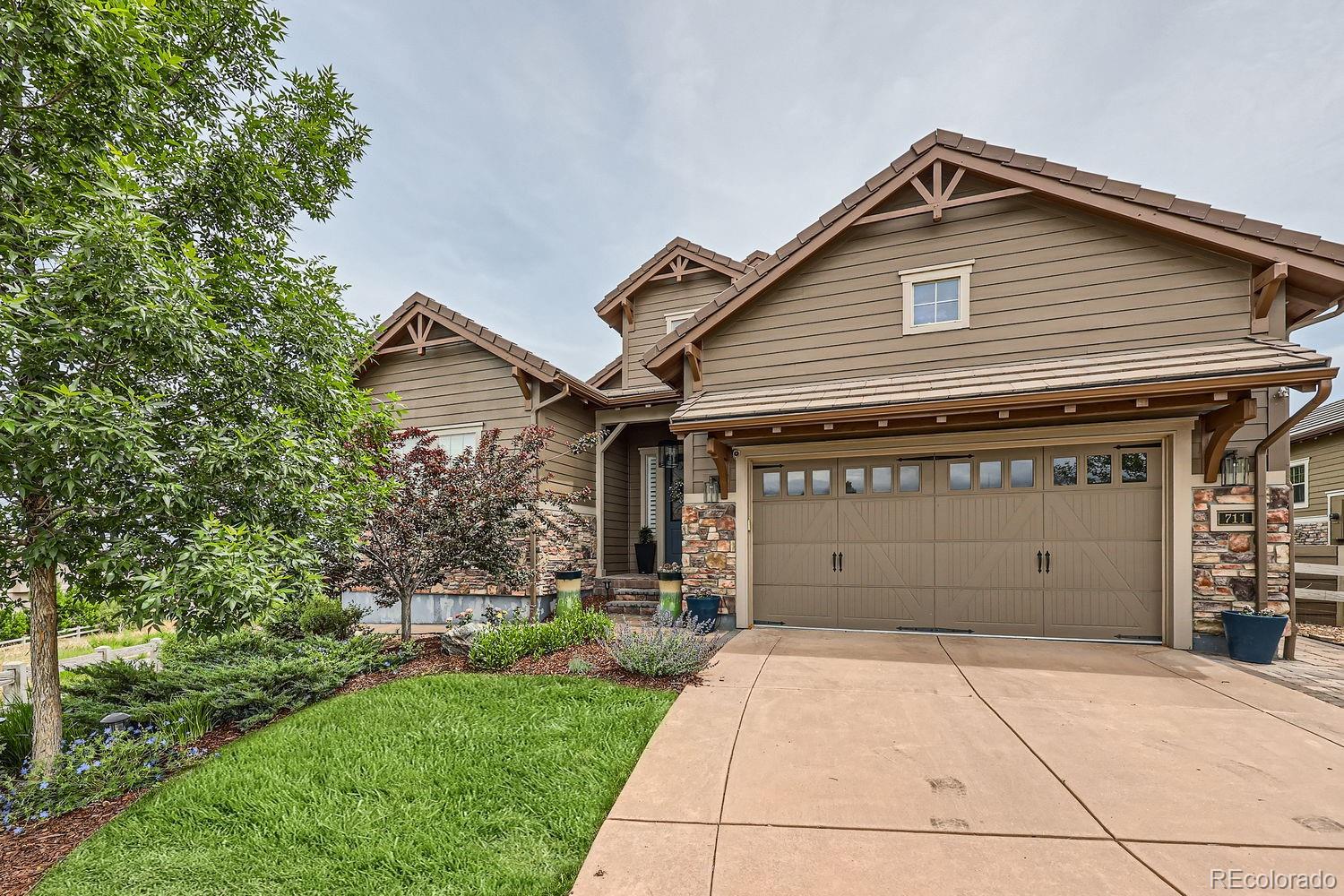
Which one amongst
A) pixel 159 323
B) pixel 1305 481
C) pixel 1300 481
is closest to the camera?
pixel 159 323

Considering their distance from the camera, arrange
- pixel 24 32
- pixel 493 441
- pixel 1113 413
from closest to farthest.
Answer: pixel 24 32 < pixel 1113 413 < pixel 493 441

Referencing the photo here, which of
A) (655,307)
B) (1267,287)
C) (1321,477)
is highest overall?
(655,307)

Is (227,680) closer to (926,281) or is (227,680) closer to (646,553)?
(646,553)

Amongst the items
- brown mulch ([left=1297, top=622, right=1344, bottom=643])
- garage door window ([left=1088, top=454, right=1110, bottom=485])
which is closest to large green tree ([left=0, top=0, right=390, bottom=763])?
garage door window ([left=1088, top=454, right=1110, bottom=485])

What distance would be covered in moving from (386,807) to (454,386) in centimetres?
820

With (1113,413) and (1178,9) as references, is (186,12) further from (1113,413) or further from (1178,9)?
(1178,9)

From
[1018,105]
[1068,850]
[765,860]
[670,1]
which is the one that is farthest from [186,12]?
[1018,105]

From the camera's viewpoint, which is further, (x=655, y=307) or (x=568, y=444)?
(x=655, y=307)

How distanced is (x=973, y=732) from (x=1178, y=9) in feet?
32.7

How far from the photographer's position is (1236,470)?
20.1 ft

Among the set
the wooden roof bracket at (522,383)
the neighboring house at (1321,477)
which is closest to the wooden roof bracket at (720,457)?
the wooden roof bracket at (522,383)

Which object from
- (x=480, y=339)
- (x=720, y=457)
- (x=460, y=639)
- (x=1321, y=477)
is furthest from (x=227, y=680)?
(x=1321, y=477)

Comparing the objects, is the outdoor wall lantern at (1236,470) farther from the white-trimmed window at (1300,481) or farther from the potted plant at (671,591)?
the white-trimmed window at (1300,481)

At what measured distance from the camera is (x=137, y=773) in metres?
3.51
